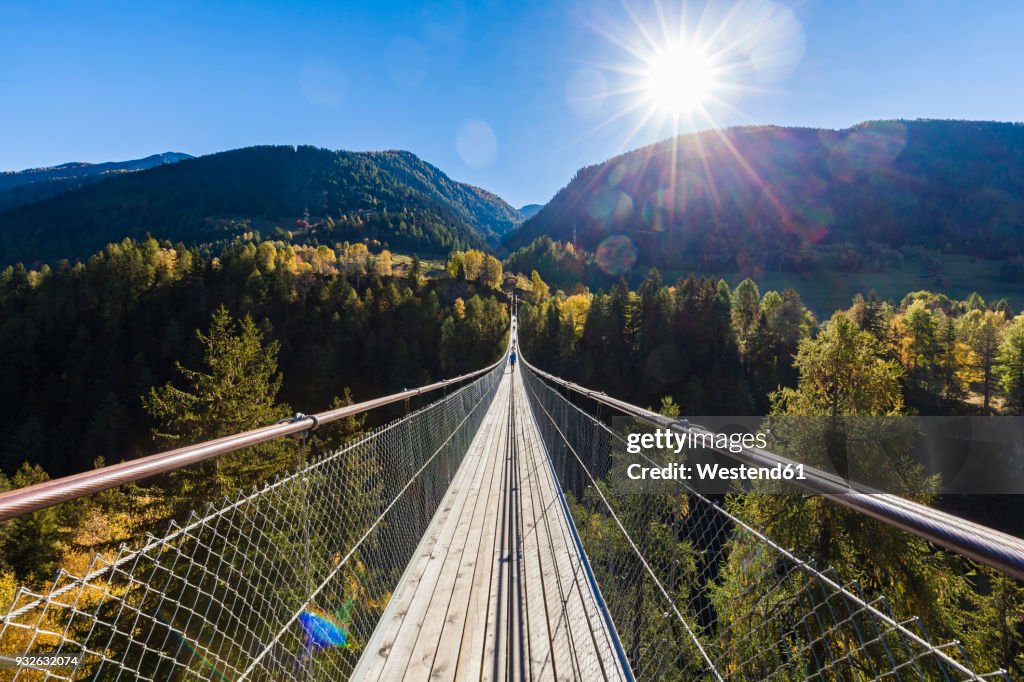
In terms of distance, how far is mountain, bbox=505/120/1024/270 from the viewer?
109312mm

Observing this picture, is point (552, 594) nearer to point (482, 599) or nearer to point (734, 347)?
point (482, 599)

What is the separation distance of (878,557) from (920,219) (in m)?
154

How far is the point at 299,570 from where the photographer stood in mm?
2707

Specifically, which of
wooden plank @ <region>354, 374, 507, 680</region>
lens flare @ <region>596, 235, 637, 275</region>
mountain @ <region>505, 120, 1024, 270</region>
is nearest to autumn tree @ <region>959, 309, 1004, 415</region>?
wooden plank @ <region>354, 374, 507, 680</region>

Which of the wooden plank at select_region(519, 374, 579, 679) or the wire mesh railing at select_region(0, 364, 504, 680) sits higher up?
the wire mesh railing at select_region(0, 364, 504, 680)

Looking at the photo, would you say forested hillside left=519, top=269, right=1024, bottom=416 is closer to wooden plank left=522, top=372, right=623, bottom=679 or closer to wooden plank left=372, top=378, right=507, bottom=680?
wooden plank left=522, top=372, right=623, bottom=679

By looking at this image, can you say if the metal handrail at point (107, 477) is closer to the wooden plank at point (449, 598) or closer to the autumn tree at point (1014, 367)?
the wooden plank at point (449, 598)

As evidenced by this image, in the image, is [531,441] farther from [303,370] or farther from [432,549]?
[303,370]

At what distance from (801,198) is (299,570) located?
17262cm

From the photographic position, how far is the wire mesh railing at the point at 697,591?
133 cm

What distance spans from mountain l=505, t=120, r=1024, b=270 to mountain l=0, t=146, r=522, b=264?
50.7 metres

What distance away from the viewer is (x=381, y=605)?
121 inches

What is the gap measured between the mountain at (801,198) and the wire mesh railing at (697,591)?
109 meters

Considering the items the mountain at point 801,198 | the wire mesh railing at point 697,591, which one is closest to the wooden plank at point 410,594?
the wire mesh railing at point 697,591
